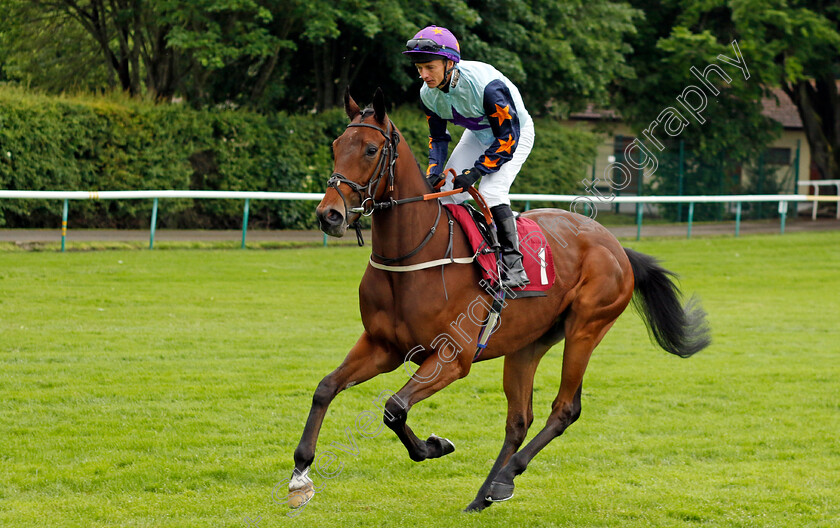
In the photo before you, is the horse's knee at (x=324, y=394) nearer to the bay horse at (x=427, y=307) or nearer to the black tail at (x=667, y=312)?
the bay horse at (x=427, y=307)

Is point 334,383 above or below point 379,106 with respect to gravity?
below

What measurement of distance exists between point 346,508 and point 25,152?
10.6 metres

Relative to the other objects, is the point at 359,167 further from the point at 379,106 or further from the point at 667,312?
the point at 667,312

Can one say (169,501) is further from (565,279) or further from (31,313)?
(31,313)

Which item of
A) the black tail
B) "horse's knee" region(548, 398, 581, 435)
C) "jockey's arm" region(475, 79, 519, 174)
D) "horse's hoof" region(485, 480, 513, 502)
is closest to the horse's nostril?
"jockey's arm" region(475, 79, 519, 174)

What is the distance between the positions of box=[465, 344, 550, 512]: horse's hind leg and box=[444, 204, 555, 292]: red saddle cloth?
1.47 feet

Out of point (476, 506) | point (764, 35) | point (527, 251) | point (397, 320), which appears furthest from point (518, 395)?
point (764, 35)

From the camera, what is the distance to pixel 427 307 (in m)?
4.49

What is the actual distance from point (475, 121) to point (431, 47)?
556 mm

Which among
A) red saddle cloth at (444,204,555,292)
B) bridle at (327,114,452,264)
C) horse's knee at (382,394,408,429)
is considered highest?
bridle at (327,114,452,264)

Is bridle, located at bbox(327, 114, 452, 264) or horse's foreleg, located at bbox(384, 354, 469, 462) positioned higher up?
bridle, located at bbox(327, 114, 452, 264)

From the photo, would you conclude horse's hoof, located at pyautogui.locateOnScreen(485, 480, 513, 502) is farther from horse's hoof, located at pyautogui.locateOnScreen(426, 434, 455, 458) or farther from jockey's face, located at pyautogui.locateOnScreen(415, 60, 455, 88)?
jockey's face, located at pyautogui.locateOnScreen(415, 60, 455, 88)

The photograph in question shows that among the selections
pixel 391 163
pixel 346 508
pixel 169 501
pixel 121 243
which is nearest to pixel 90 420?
pixel 169 501

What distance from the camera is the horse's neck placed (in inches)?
177
